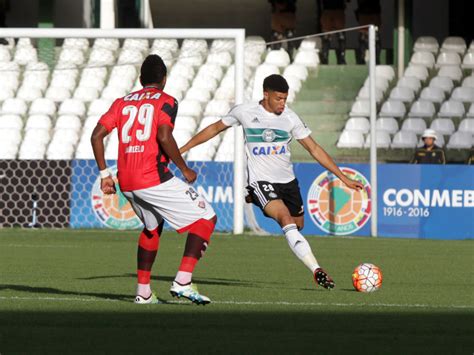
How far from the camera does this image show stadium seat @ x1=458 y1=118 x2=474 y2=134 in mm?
22891

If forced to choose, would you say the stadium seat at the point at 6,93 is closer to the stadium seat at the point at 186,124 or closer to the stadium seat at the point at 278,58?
the stadium seat at the point at 186,124

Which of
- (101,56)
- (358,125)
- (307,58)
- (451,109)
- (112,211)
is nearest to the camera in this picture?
(112,211)

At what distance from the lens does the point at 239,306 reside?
9.25 metres

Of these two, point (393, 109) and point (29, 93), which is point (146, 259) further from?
point (29, 93)

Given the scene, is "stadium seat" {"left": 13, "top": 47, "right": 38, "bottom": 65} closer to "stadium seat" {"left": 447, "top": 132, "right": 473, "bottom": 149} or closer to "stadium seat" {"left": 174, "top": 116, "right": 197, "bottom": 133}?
"stadium seat" {"left": 174, "top": 116, "right": 197, "bottom": 133}

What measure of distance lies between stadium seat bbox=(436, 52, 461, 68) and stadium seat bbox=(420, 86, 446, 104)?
1359 millimetres

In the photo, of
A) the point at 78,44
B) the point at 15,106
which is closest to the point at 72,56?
the point at 78,44

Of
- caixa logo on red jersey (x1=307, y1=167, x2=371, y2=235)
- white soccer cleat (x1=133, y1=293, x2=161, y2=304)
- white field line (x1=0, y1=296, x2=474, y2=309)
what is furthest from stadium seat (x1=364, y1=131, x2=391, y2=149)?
white soccer cleat (x1=133, y1=293, x2=161, y2=304)

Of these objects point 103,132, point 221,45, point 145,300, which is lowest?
point 145,300

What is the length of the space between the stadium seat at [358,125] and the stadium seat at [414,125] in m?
0.67

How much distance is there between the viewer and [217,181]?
2039cm

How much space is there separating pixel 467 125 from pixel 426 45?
4309mm

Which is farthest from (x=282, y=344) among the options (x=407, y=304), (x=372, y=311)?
(x=407, y=304)

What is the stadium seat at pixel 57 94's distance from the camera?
79.6ft
